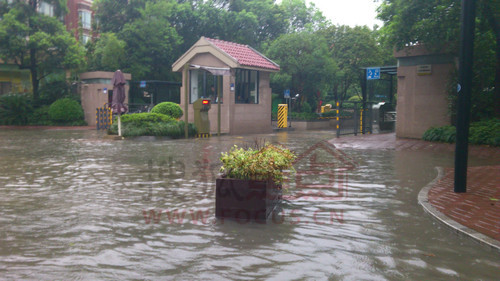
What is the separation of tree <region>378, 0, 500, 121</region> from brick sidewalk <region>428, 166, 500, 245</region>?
845cm

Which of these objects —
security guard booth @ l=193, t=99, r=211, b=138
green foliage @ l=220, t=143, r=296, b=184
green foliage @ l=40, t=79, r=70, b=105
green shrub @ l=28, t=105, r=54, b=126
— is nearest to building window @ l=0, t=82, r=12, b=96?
green foliage @ l=40, t=79, r=70, b=105

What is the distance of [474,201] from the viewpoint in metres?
7.58

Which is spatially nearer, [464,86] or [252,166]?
[252,166]

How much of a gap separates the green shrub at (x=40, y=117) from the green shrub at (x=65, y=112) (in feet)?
1.58

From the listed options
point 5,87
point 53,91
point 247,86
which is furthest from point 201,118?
point 5,87

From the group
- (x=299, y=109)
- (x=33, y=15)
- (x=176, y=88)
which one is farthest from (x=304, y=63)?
(x=33, y=15)

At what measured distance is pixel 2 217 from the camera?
22.2 feet

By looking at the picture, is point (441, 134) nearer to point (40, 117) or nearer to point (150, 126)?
point (150, 126)

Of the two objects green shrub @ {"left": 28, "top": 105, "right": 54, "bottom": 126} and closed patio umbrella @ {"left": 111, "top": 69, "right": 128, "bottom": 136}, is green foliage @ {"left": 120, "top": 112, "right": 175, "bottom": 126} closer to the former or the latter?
closed patio umbrella @ {"left": 111, "top": 69, "right": 128, "bottom": 136}

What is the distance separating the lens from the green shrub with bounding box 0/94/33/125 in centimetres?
3484

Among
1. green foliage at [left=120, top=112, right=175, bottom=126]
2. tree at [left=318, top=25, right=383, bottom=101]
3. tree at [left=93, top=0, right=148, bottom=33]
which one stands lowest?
green foliage at [left=120, top=112, right=175, bottom=126]

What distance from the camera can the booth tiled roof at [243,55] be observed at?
A: 2769 cm

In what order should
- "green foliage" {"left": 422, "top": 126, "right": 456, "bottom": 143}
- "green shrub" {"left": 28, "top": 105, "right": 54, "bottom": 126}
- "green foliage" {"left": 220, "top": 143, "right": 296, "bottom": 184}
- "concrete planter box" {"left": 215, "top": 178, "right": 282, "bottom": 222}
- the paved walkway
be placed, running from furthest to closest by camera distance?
1. "green shrub" {"left": 28, "top": 105, "right": 54, "bottom": 126}
2. "green foliage" {"left": 422, "top": 126, "right": 456, "bottom": 143}
3. "green foliage" {"left": 220, "top": 143, "right": 296, "bottom": 184}
4. "concrete planter box" {"left": 215, "top": 178, "right": 282, "bottom": 222}
5. the paved walkway

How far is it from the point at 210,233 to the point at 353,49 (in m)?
37.5
